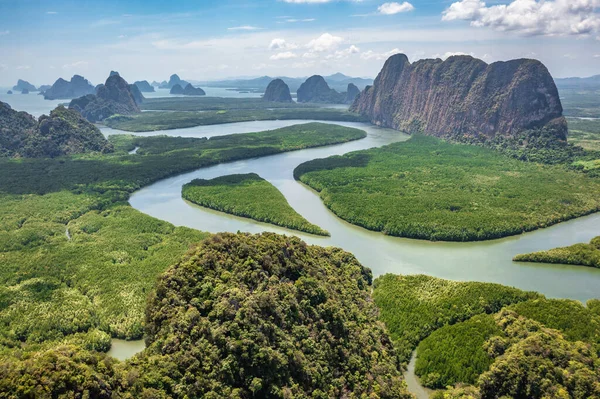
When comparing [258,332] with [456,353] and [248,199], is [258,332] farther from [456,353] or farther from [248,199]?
[248,199]

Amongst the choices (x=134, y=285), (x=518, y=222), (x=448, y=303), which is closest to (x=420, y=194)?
(x=518, y=222)

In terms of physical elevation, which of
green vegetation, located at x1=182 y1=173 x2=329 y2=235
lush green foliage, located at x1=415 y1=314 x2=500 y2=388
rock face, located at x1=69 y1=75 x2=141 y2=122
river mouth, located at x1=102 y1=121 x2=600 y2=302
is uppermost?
rock face, located at x1=69 y1=75 x2=141 y2=122

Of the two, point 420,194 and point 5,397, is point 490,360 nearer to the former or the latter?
point 5,397

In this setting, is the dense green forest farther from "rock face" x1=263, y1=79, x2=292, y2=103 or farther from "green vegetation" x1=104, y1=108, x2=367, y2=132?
"rock face" x1=263, y1=79, x2=292, y2=103

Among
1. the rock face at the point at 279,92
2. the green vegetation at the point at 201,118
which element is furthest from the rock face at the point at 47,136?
the rock face at the point at 279,92

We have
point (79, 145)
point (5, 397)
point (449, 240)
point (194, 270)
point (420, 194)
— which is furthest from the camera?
point (79, 145)

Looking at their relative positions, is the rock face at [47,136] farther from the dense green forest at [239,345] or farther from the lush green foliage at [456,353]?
the lush green foliage at [456,353]

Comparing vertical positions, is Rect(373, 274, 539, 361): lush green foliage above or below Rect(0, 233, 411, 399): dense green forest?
below

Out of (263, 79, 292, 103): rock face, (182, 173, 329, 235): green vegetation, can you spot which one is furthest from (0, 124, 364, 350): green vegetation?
(263, 79, 292, 103): rock face
